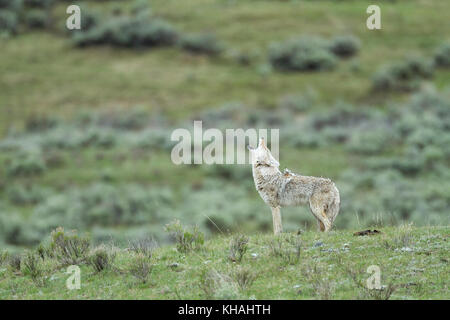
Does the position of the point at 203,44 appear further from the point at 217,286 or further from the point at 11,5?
the point at 217,286

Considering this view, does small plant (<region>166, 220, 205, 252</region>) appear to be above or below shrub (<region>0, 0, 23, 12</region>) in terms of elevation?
below

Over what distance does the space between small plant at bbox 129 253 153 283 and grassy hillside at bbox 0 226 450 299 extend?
18 millimetres

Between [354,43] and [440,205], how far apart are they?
40.2 meters

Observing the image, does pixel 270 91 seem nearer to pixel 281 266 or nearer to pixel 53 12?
pixel 53 12

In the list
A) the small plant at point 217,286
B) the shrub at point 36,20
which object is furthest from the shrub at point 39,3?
the small plant at point 217,286

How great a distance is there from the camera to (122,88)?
62656mm

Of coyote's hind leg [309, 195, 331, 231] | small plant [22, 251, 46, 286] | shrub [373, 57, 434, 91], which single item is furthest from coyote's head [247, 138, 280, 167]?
shrub [373, 57, 434, 91]

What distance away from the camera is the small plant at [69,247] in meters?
11.4

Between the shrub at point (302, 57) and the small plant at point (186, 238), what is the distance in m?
56.6

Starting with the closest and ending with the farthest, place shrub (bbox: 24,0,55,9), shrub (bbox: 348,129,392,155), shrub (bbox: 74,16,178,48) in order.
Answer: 1. shrub (bbox: 348,129,392,155)
2. shrub (bbox: 74,16,178,48)
3. shrub (bbox: 24,0,55,9)

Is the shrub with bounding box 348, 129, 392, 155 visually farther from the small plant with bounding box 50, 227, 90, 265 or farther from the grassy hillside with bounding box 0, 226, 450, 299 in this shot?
the small plant with bounding box 50, 227, 90, 265

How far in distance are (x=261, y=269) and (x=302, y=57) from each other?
58.6m

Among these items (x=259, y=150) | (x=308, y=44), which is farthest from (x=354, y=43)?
(x=259, y=150)

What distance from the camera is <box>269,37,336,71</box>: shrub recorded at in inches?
2621
